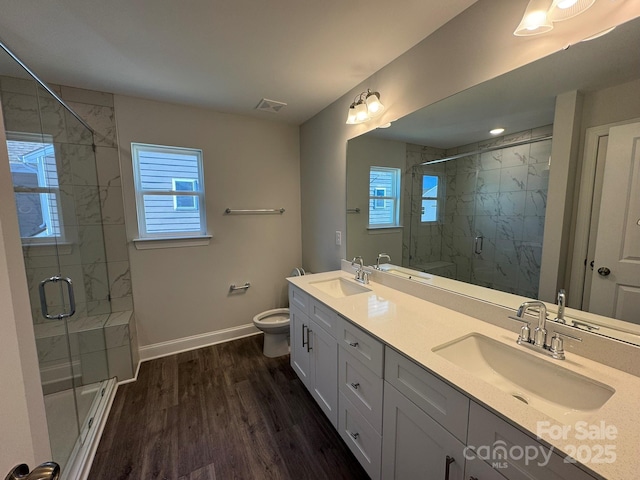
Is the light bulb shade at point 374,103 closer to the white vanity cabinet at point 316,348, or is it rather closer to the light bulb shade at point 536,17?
the light bulb shade at point 536,17

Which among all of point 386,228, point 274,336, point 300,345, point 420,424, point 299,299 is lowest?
point 274,336

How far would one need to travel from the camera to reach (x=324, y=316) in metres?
1.70

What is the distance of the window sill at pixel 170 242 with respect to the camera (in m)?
2.42

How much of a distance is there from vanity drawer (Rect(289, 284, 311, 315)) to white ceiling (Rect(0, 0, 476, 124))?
1635 mm

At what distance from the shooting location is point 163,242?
251 centimetres

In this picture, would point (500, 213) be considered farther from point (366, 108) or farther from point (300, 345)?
point (300, 345)

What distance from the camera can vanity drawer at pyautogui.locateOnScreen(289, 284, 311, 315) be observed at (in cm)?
194

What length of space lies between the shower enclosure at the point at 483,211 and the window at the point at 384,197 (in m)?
0.11

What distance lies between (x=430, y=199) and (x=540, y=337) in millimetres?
984

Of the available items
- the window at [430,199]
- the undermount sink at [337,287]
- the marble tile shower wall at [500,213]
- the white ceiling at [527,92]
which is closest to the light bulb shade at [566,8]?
the white ceiling at [527,92]

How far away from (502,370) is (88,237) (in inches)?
117

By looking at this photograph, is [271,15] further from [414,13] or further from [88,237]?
[88,237]

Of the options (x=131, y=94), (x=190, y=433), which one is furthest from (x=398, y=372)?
(x=131, y=94)

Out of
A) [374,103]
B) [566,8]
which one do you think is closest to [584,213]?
[566,8]
